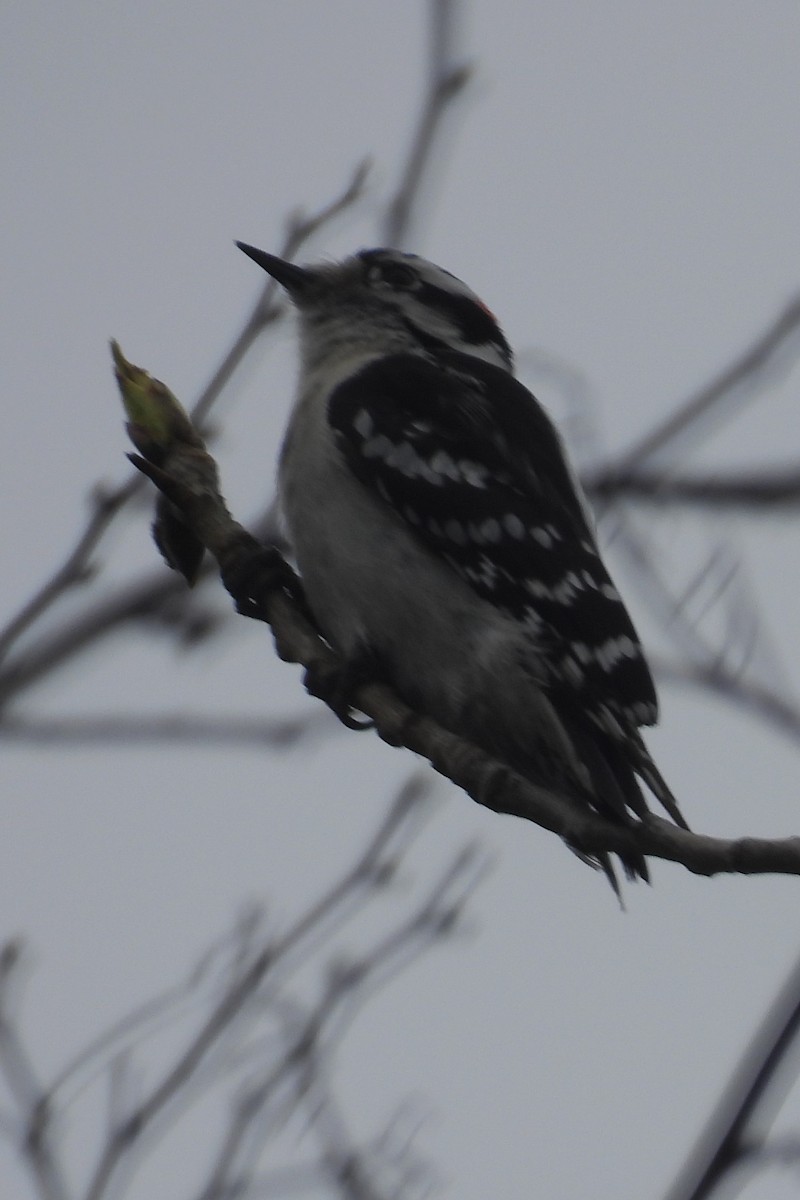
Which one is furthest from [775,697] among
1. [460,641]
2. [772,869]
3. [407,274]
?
[407,274]

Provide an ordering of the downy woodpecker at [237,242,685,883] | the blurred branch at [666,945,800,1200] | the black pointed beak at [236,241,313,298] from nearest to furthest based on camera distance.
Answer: the blurred branch at [666,945,800,1200] < the downy woodpecker at [237,242,685,883] < the black pointed beak at [236,241,313,298]

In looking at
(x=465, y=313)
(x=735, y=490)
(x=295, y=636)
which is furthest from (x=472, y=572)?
(x=465, y=313)

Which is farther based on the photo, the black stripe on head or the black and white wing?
the black stripe on head

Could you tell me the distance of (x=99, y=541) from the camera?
3078 mm

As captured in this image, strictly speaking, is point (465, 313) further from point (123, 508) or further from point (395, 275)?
point (123, 508)

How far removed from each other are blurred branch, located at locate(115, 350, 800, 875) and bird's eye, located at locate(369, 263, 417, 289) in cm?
146

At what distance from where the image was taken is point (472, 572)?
146 inches

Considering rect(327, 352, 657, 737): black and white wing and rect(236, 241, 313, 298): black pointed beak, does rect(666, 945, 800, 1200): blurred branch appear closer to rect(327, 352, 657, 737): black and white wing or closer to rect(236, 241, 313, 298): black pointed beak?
rect(327, 352, 657, 737): black and white wing

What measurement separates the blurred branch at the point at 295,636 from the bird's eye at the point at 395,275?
4.78 ft

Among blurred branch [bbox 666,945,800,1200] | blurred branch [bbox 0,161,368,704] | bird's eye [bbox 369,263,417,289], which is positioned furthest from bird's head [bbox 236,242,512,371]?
blurred branch [bbox 666,945,800,1200]

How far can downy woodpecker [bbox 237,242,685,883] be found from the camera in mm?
3533

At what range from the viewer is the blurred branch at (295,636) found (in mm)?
2443

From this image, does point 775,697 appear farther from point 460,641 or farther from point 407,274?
point 407,274

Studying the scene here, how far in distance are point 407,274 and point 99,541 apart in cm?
202
